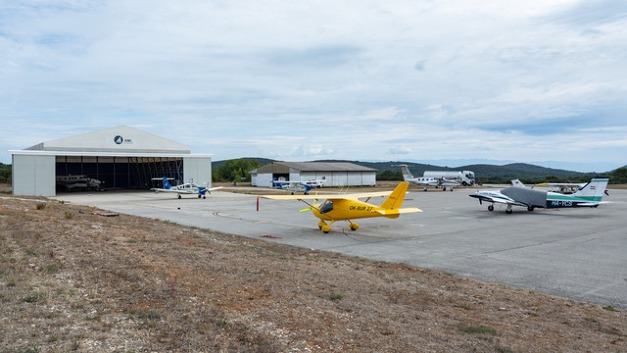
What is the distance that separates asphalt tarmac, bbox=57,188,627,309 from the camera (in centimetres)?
1131

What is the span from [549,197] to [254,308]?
89.0 ft

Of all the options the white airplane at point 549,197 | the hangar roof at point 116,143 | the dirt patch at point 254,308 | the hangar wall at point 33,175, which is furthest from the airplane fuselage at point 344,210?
the hangar roof at point 116,143

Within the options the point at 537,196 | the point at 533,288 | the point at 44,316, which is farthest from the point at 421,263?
the point at 537,196

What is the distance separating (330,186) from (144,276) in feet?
214

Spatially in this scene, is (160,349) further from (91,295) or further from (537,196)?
(537,196)

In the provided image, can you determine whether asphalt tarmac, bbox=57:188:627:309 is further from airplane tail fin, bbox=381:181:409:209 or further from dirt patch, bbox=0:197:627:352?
dirt patch, bbox=0:197:627:352

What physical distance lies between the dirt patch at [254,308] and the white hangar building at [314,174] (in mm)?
59530

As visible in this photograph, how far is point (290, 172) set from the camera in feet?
236

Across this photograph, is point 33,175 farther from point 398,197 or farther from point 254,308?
point 254,308

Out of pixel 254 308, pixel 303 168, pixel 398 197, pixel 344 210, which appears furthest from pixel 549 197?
pixel 303 168

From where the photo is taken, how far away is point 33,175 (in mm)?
43594

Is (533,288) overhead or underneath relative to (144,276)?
underneath

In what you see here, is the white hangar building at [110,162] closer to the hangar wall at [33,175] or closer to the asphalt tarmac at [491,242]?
the hangar wall at [33,175]

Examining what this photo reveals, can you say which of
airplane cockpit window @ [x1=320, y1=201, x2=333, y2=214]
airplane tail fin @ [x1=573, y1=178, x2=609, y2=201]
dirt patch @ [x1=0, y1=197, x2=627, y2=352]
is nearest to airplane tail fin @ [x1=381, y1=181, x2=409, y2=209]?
airplane cockpit window @ [x1=320, y1=201, x2=333, y2=214]
